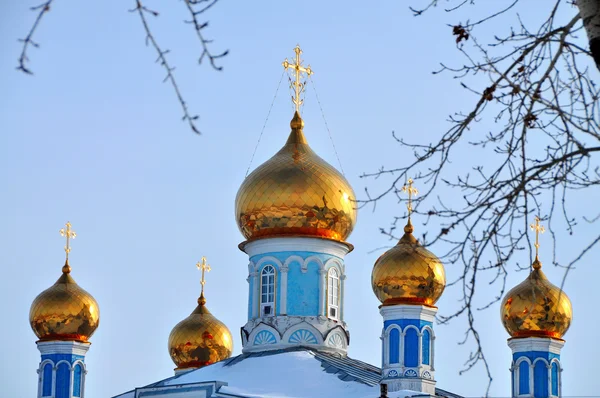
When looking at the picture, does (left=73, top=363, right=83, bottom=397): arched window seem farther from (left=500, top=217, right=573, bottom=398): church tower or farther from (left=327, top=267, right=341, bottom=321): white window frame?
(left=500, top=217, right=573, bottom=398): church tower

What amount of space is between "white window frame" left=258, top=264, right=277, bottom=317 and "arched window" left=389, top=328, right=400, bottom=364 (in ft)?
7.91

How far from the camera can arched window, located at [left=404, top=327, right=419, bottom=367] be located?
2373 cm

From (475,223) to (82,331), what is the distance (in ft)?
72.0

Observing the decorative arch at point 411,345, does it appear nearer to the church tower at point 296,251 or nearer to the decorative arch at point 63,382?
the church tower at point 296,251

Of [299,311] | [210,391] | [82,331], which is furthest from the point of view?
[82,331]

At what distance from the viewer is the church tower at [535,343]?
26.1 m

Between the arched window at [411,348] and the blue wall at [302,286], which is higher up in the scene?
the blue wall at [302,286]

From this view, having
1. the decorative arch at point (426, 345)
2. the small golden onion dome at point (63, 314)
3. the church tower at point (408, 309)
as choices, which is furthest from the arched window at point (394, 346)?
the small golden onion dome at point (63, 314)

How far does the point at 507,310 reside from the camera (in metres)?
26.5

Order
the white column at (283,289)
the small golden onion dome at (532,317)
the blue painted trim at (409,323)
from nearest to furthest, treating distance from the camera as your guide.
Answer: the blue painted trim at (409,323) < the white column at (283,289) < the small golden onion dome at (532,317)

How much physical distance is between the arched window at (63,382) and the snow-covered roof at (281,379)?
3.71 metres

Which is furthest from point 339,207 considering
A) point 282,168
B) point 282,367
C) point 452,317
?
point 452,317

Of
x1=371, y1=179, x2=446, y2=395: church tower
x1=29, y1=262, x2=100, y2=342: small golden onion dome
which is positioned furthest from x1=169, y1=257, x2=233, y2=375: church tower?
x1=371, y1=179, x2=446, y2=395: church tower

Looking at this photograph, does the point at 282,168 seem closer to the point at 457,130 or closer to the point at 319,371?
the point at 319,371
